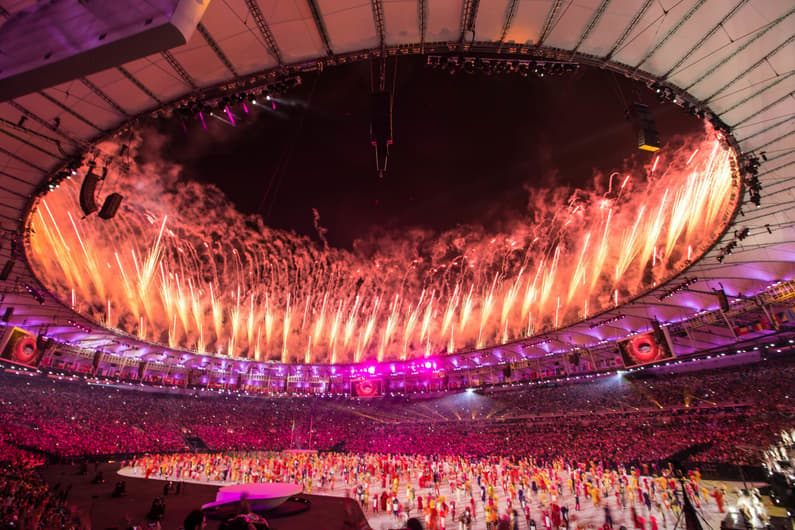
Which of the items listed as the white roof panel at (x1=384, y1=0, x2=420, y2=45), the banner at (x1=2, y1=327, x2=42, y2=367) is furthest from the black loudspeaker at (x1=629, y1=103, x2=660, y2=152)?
the banner at (x1=2, y1=327, x2=42, y2=367)

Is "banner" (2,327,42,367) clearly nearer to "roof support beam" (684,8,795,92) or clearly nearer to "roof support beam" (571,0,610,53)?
"roof support beam" (571,0,610,53)

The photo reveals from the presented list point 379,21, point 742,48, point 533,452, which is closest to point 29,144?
point 379,21

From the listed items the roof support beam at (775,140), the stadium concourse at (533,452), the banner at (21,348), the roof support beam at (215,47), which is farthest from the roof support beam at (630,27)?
the banner at (21,348)

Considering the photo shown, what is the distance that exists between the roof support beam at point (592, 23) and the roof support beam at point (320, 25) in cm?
801

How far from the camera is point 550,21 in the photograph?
10883mm

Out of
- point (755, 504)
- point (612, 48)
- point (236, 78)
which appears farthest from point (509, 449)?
point (236, 78)

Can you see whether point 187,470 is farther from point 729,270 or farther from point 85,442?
point 729,270

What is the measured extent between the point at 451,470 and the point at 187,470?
24289mm

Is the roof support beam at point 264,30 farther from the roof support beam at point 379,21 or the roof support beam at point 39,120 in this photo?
the roof support beam at point 39,120

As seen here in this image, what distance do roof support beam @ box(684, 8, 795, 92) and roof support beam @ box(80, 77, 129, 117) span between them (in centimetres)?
2014

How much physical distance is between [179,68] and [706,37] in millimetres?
16672

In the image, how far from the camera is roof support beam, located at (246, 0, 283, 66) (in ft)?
32.3

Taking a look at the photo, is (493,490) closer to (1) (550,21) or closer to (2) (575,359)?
(2) (575,359)

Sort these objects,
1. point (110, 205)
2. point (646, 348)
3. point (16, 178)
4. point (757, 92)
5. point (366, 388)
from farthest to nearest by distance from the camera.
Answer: point (366, 388), point (646, 348), point (16, 178), point (110, 205), point (757, 92)
